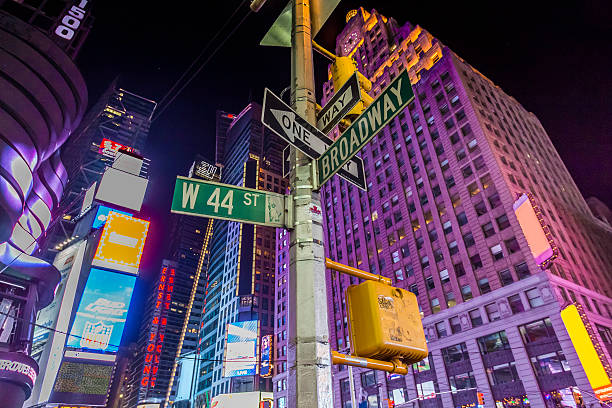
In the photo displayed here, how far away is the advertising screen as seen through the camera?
32531 millimetres

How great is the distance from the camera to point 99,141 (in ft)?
345

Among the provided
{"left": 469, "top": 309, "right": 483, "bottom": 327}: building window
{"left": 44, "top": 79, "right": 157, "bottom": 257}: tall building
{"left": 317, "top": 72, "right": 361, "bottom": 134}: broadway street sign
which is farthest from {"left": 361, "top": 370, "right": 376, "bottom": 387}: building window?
{"left": 317, "top": 72, "right": 361, "bottom": 134}: broadway street sign

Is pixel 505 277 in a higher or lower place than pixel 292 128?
higher

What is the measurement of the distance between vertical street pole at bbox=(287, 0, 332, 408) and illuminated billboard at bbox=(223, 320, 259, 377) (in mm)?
54452

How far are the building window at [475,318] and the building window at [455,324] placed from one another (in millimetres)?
1715

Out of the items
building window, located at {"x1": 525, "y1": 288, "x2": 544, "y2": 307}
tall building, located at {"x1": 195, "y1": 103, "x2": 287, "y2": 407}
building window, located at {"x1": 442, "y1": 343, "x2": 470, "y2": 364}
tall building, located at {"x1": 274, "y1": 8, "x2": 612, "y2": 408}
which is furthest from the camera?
tall building, located at {"x1": 195, "y1": 103, "x2": 287, "y2": 407}

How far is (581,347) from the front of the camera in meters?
28.4

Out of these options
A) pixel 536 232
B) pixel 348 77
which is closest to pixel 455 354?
pixel 536 232

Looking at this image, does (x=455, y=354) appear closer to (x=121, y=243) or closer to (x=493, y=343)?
(x=493, y=343)

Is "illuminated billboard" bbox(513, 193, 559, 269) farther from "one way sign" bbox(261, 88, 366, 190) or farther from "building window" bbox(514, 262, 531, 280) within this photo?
"one way sign" bbox(261, 88, 366, 190)

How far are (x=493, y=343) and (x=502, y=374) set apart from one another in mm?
3114

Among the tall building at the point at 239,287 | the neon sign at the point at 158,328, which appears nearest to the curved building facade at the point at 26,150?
the tall building at the point at 239,287

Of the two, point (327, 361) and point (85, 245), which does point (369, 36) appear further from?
point (327, 361)

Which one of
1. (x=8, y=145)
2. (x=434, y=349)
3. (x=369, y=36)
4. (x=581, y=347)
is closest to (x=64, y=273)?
(x=8, y=145)
